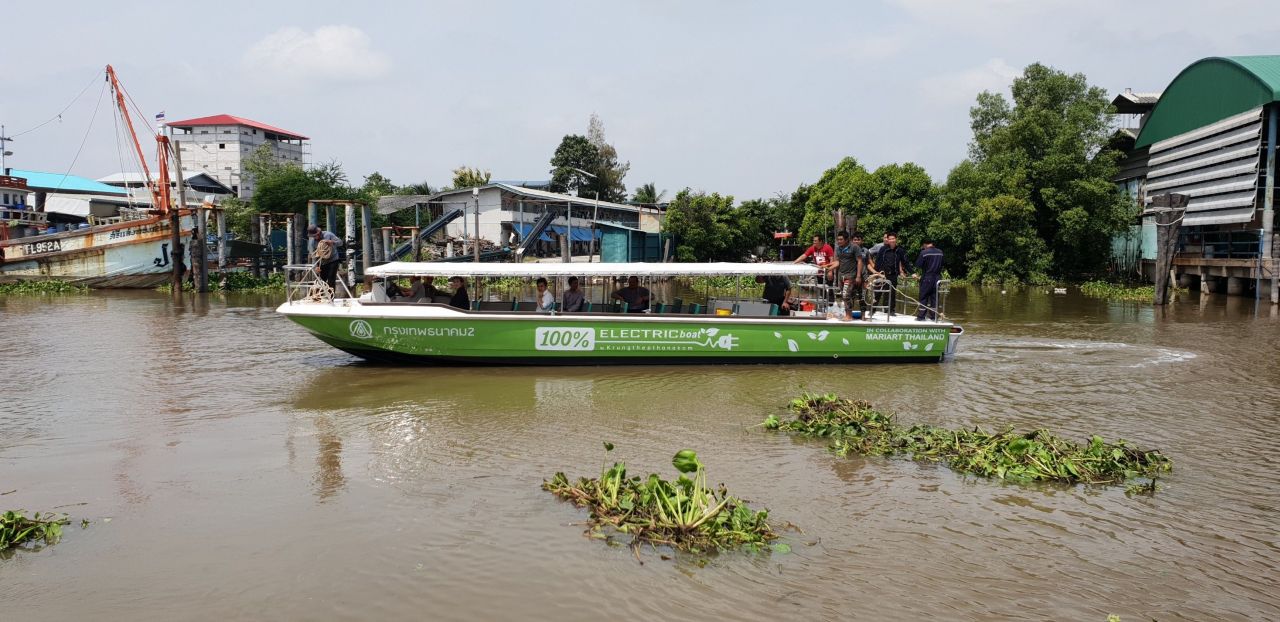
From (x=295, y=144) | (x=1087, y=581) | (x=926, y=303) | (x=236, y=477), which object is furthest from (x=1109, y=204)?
(x=295, y=144)

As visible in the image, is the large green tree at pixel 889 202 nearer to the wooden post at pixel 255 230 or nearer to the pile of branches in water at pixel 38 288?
the wooden post at pixel 255 230

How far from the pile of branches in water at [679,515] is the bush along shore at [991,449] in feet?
8.60

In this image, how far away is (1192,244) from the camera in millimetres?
31438

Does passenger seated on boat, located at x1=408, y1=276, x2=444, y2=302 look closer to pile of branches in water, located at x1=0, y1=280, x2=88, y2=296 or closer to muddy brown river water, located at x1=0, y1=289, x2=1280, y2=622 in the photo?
muddy brown river water, located at x1=0, y1=289, x2=1280, y2=622

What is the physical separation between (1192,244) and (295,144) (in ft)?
Answer: 230

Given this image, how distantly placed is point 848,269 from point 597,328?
480cm

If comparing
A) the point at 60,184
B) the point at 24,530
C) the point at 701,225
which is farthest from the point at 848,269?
the point at 60,184

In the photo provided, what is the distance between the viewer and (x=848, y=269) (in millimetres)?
14586

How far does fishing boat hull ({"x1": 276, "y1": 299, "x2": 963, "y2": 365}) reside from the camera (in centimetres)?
1259

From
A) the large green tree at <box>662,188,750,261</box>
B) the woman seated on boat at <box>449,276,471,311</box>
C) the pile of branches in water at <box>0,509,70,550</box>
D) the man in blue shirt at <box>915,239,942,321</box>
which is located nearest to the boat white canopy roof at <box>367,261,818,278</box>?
the woman seated on boat at <box>449,276,471,311</box>

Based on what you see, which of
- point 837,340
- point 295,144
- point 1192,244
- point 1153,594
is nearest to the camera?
point 1153,594

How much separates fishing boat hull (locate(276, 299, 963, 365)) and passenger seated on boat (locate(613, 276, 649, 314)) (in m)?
0.41

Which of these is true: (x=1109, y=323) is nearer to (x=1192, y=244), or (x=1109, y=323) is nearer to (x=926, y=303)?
(x=926, y=303)

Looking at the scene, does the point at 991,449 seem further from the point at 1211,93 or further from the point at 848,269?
the point at 1211,93
